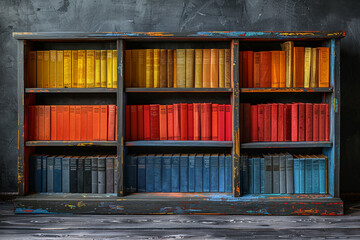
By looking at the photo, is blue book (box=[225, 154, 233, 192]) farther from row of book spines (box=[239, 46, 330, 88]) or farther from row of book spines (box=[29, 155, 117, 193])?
row of book spines (box=[29, 155, 117, 193])

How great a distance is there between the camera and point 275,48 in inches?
94.7

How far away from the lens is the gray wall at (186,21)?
2416 millimetres

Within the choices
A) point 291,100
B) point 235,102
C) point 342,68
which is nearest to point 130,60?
point 235,102

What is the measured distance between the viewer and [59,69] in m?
2.15

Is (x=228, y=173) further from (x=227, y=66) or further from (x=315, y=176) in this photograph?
(x=227, y=66)

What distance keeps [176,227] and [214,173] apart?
504mm

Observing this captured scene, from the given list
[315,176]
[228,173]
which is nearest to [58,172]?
[228,173]

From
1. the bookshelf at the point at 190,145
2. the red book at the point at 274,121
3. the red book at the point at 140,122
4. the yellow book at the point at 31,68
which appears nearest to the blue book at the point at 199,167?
the bookshelf at the point at 190,145

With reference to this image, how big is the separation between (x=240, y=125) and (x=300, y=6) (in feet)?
3.93

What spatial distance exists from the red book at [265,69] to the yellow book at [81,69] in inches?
52.6

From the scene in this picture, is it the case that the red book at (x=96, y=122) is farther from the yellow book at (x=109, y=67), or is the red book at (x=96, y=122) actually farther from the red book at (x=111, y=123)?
the yellow book at (x=109, y=67)

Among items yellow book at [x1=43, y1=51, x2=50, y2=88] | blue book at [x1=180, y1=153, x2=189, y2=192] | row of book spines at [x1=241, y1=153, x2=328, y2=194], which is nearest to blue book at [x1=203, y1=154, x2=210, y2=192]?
blue book at [x1=180, y1=153, x2=189, y2=192]

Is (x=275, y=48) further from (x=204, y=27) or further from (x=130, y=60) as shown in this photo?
(x=130, y=60)

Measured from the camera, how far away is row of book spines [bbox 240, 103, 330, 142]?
83.4 inches
